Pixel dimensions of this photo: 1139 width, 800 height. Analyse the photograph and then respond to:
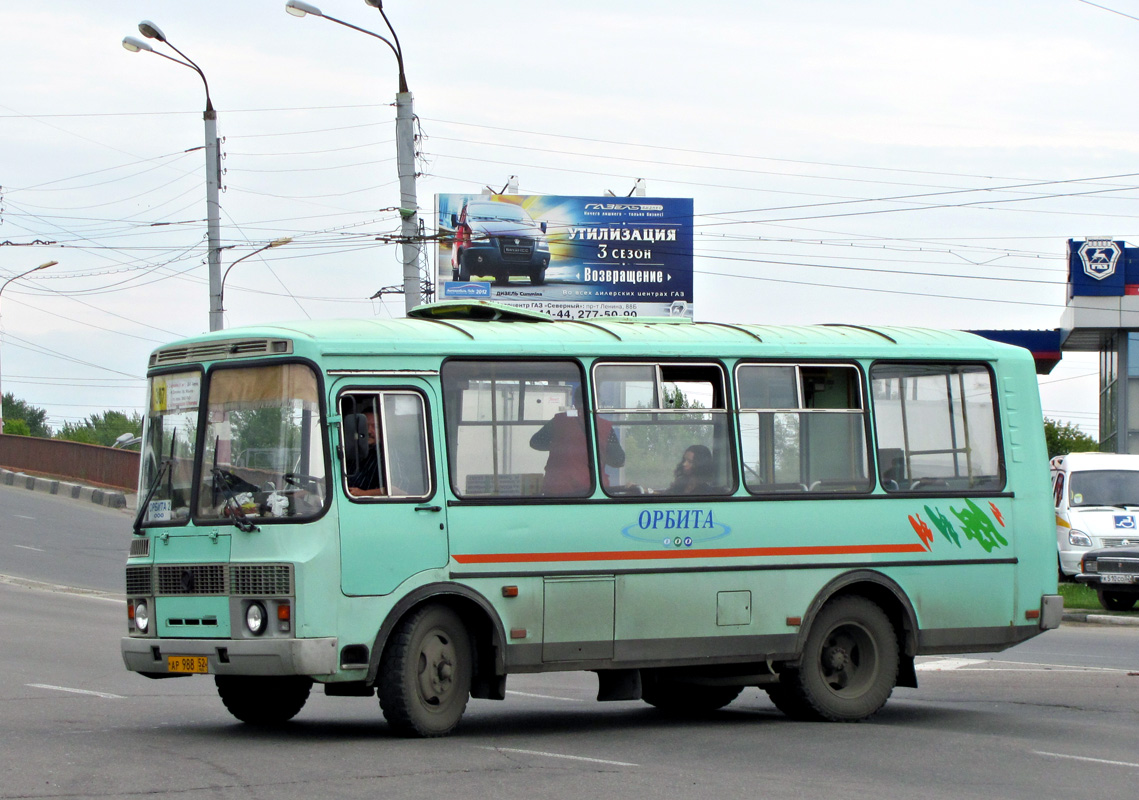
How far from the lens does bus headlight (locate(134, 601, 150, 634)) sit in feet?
34.6

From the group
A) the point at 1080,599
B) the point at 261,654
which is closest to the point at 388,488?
the point at 261,654

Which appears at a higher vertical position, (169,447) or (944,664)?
(169,447)

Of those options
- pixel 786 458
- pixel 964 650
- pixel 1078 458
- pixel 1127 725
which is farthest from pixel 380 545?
pixel 1078 458

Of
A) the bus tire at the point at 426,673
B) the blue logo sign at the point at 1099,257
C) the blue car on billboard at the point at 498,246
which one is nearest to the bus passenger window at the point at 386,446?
the bus tire at the point at 426,673

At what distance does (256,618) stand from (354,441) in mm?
1280

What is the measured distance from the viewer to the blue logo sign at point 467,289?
52.3 metres

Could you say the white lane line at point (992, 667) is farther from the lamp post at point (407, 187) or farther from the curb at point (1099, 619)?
the lamp post at point (407, 187)

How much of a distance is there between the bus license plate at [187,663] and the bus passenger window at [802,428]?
4.15 meters

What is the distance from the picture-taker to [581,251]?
53188 millimetres

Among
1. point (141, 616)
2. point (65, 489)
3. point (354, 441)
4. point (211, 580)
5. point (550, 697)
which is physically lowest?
point (550, 697)

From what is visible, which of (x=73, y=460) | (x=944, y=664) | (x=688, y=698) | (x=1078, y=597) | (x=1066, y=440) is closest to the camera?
(x=688, y=698)

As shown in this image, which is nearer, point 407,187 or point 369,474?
point 369,474

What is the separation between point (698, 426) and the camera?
38.2 feet

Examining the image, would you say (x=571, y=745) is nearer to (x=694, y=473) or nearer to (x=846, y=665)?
(x=694, y=473)
